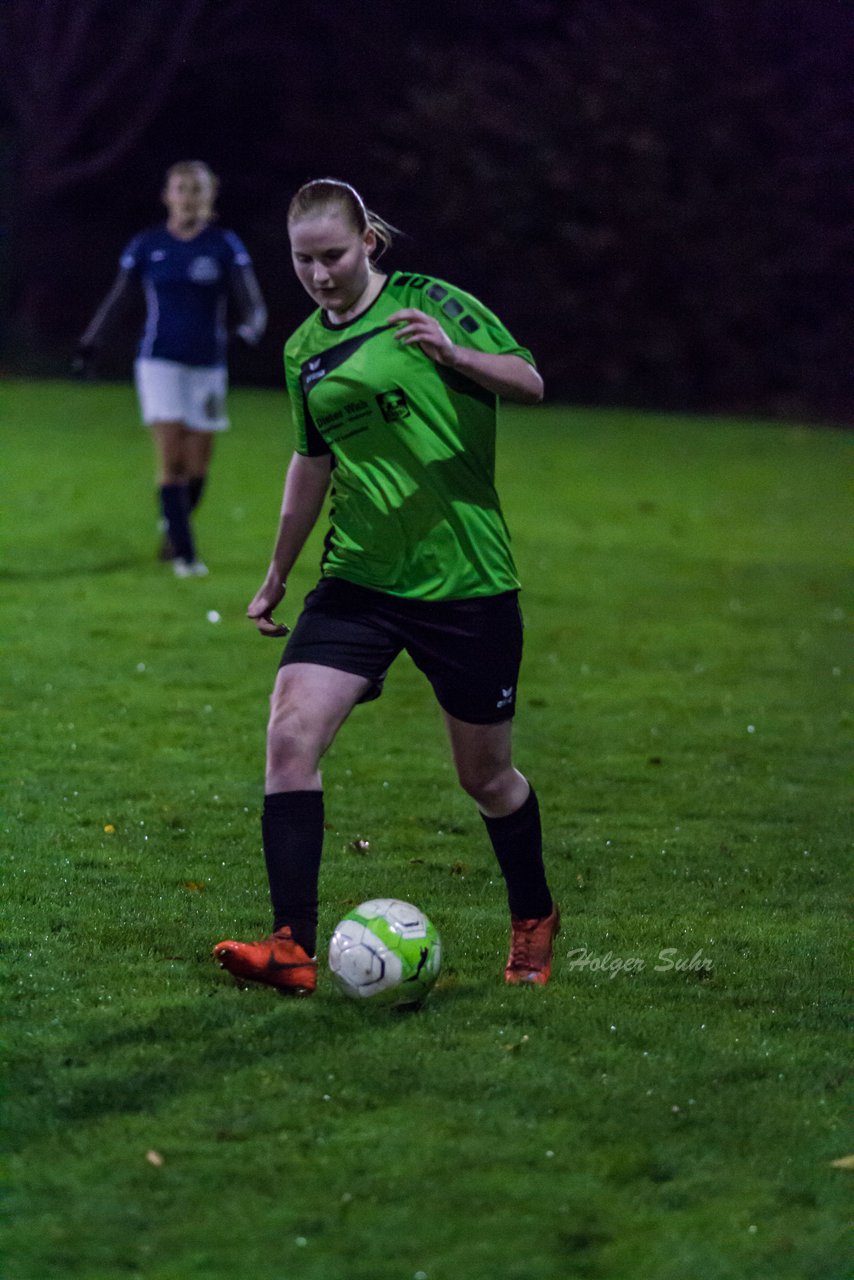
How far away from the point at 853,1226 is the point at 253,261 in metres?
28.5

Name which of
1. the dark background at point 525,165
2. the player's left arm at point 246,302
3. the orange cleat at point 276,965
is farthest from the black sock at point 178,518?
the dark background at point 525,165

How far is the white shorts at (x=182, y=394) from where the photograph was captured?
11.9m

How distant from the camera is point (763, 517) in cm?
1672

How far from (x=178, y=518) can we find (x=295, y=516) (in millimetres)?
7040

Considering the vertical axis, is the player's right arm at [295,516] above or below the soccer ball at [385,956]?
above

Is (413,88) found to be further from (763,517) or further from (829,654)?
(829,654)

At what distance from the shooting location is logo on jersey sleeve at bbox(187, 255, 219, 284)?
12.0 metres

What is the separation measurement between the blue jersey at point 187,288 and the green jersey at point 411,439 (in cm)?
725

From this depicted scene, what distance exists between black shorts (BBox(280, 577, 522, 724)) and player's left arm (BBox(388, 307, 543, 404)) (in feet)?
1.84

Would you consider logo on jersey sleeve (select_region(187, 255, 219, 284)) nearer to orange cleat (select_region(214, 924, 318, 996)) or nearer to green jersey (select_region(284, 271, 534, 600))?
green jersey (select_region(284, 271, 534, 600))

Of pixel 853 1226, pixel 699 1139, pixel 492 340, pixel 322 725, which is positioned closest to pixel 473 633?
pixel 322 725

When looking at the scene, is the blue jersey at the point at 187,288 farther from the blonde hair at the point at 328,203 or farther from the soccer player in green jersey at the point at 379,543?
the blonde hair at the point at 328,203

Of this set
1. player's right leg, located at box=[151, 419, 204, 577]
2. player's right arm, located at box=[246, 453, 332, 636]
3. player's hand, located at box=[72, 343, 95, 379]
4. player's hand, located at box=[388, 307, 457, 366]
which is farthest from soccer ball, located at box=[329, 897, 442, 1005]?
player's hand, located at box=[72, 343, 95, 379]

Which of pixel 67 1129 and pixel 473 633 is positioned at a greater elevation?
pixel 473 633
